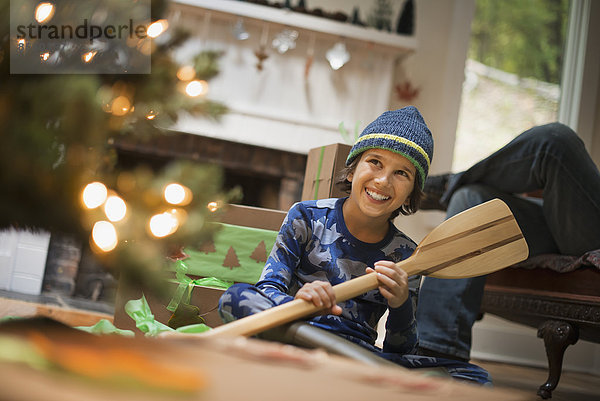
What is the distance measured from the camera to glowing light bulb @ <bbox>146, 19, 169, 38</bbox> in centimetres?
69

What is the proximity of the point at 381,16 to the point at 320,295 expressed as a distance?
2125 mm

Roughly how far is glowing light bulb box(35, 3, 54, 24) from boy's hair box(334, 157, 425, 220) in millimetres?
700

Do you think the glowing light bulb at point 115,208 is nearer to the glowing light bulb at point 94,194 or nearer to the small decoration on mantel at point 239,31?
the glowing light bulb at point 94,194

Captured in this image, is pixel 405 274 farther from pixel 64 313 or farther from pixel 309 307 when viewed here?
pixel 64 313

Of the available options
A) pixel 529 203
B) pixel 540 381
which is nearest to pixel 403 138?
pixel 529 203

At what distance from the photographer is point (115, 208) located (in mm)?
630

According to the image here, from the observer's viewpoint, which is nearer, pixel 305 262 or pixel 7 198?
pixel 7 198

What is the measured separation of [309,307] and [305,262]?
24 centimetres

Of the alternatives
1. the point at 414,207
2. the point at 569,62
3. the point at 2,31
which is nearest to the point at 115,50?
the point at 2,31

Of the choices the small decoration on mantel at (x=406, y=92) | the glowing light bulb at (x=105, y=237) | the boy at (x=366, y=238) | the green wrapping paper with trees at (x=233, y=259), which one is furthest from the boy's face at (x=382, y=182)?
the small decoration on mantel at (x=406, y=92)

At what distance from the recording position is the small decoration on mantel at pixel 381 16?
269 cm

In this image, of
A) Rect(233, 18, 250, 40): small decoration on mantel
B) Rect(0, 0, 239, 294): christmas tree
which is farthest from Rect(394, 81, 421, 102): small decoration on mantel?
Rect(0, 0, 239, 294): christmas tree

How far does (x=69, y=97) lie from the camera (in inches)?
22.6

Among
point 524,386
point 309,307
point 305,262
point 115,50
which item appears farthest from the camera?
point 524,386
